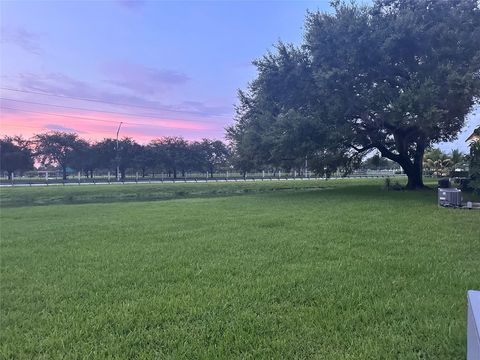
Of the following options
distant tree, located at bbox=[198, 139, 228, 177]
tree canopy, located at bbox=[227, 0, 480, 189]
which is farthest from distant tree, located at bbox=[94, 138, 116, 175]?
tree canopy, located at bbox=[227, 0, 480, 189]

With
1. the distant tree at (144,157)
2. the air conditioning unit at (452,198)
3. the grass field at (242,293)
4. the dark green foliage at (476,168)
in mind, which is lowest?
the grass field at (242,293)

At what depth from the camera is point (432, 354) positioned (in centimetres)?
292

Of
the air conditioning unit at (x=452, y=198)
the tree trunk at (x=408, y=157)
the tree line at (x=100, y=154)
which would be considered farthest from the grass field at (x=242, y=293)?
the tree line at (x=100, y=154)

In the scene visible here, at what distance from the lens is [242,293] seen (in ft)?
14.0

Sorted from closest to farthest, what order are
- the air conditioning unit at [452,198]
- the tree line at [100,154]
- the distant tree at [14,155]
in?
the air conditioning unit at [452,198] < the distant tree at [14,155] < the tree line at [100,154]

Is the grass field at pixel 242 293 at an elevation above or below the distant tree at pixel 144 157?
below

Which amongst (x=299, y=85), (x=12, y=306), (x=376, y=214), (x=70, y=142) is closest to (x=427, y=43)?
(x=299, y=85)

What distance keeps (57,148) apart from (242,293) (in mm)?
64416

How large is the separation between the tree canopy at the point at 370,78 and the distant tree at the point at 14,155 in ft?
161

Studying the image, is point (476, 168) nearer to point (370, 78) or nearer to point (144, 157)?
point (370, 78)

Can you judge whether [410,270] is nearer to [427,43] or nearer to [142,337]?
[142,337]

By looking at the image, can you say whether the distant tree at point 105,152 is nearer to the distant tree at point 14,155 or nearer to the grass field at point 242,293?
the distant tree at point 14,155

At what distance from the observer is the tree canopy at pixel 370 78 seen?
52.4 feet

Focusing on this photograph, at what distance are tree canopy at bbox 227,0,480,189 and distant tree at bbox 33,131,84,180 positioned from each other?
4987cm
